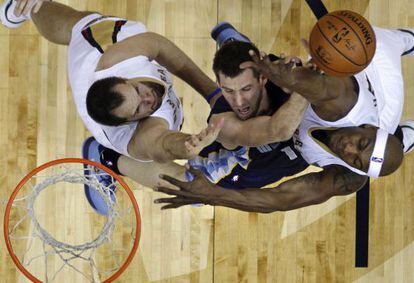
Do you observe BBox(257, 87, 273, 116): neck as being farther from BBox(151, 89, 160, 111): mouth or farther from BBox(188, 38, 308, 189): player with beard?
BBox(151, 89, 160, 111): mouth

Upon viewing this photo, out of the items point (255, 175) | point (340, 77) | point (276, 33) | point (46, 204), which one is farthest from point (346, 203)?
point (46, 204)

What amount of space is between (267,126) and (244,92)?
0.23 meters

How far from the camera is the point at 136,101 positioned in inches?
117

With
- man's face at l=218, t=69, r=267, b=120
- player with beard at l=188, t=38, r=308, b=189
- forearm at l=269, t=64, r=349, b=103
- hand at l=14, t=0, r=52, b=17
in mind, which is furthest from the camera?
hand at l=14, t=0, r=52, b=17

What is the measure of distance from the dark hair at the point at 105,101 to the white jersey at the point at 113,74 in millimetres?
187

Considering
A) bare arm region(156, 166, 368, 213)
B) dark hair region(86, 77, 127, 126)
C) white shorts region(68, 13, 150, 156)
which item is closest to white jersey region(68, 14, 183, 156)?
white shorts region(68, 13, 150, 156)

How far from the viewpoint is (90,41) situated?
11.0 ft

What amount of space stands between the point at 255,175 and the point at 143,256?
78 cm

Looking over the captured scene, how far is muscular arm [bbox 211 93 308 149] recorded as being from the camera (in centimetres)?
272

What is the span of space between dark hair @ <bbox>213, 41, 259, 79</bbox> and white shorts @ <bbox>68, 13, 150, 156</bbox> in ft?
2.05

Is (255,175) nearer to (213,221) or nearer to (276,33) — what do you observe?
(213,221)

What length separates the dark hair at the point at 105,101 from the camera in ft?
9.59

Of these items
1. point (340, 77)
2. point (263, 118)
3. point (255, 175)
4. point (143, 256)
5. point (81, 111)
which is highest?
point (340, 77)

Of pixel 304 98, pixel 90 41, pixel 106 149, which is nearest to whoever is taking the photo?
Answer: pixel 304 98
